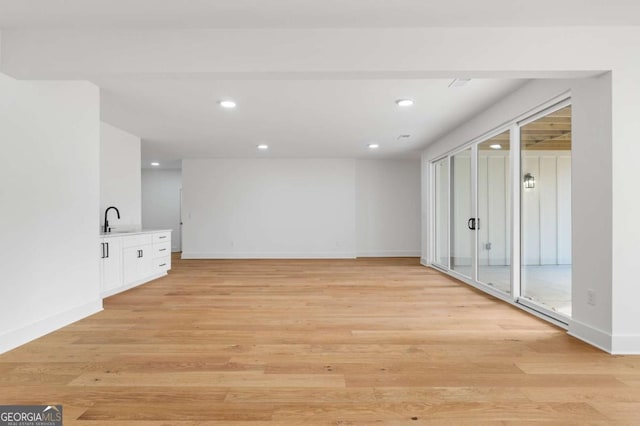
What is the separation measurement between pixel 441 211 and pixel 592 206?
396 cm

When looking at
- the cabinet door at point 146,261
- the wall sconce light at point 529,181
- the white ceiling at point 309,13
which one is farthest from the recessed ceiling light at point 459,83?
the cabinet door at point 146,261

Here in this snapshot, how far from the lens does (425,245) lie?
7051 millimetres

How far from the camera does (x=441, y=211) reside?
6516 millimetres

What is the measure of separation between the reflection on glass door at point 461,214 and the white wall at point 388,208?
8.12ft

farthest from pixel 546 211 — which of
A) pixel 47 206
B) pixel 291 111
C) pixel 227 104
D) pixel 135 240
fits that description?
pixel 135 240

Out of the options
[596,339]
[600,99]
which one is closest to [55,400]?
[596,339]

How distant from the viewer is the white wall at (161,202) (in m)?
9.74

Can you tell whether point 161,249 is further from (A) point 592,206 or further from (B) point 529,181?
(A) point 592,206

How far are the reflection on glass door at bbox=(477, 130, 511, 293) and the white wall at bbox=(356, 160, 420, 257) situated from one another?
3685 mm

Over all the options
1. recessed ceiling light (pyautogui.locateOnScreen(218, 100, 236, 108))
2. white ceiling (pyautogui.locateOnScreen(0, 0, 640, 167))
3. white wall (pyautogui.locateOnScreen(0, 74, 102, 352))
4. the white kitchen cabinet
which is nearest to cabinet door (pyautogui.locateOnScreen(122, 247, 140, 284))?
the white kitchen cabinet

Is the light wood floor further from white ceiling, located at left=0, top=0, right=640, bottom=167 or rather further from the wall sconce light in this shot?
white ceiling, located at left=0, top=0, right=640, bottom=167

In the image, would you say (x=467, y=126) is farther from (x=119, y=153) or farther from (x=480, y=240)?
(x=119, y=153)

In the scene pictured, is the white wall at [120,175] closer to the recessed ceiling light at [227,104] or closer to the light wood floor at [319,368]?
the light wood floor at [319,368]

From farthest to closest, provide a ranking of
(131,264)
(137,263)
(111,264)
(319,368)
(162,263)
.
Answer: (162,263), (137,263), (131,264), (111,264), (319,368)
